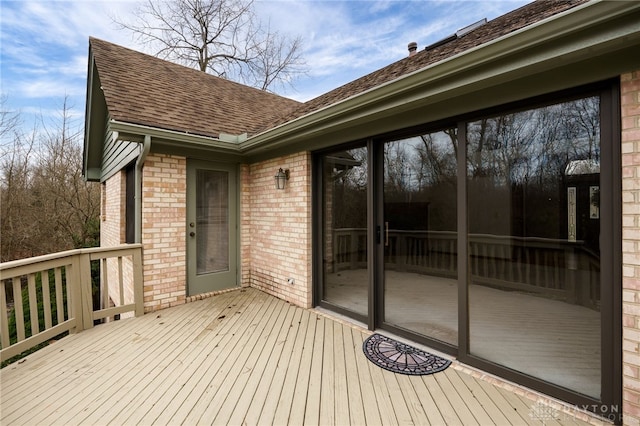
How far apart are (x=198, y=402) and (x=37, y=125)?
13636 millimetres

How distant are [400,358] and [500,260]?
1.56m

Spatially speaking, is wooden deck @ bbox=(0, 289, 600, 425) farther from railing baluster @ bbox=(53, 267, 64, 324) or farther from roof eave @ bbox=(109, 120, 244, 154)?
roof eave @ bbox=(109, 120, 244, 154)

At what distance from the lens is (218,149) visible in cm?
430

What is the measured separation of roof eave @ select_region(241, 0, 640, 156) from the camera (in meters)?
1.49

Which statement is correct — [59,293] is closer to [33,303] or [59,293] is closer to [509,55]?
[33,303]

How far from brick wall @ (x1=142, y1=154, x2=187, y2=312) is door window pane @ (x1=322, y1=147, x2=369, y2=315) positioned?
6.87 feet

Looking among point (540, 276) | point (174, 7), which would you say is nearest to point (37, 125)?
point (174, 7)

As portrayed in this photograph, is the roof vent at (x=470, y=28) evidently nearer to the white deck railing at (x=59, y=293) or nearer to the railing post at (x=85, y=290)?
the white deck railing at (x=59, y=293)

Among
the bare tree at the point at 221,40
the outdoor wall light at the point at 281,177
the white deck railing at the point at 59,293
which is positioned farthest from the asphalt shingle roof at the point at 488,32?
the bare tree at the point at 221,40

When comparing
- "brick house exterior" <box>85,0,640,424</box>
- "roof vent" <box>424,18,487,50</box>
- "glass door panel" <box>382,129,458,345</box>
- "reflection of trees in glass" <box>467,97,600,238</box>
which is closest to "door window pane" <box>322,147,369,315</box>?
"brick house exterior" <box>85,0,640,424</box>

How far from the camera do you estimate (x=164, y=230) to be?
3.99 metres

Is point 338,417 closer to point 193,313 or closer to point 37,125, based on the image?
point 193,313

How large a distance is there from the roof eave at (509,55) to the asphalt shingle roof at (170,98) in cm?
261

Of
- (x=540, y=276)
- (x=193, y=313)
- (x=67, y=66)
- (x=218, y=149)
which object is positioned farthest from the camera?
(x=67, y=66)
